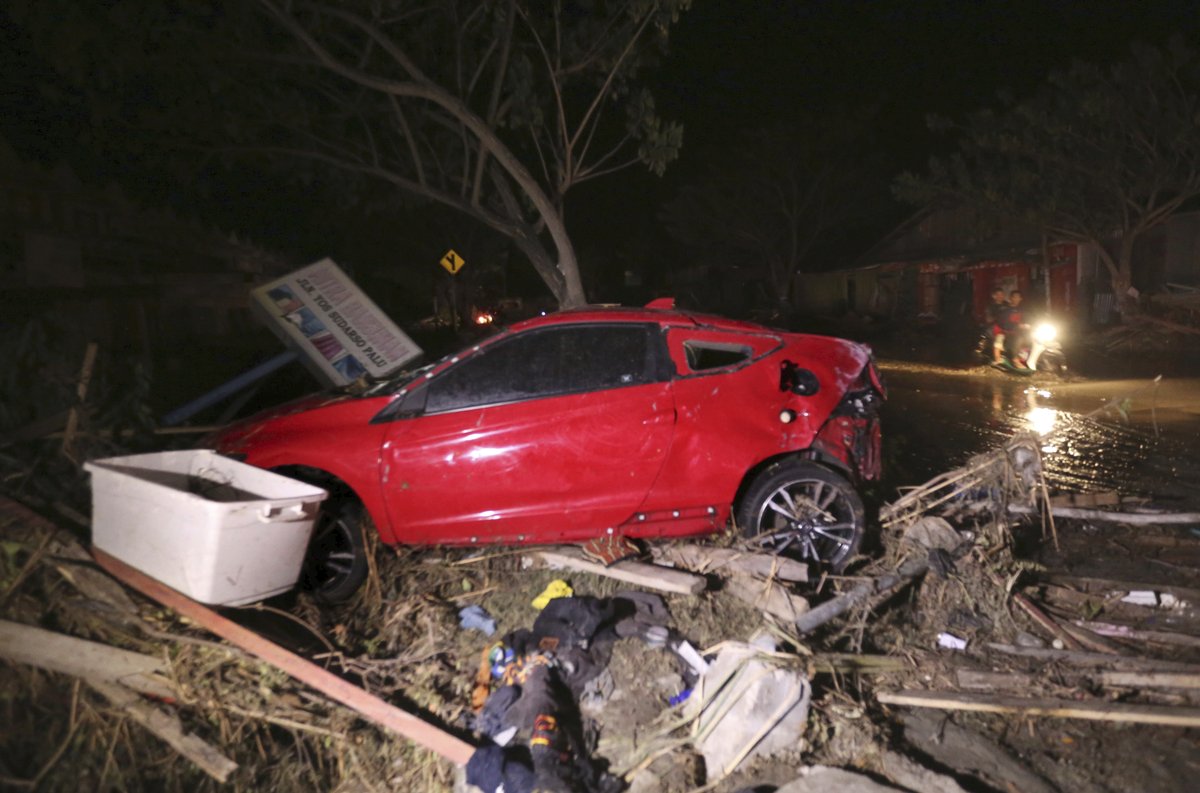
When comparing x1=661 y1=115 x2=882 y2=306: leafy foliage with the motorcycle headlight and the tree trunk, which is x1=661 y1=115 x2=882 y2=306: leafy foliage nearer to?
the tree trunk

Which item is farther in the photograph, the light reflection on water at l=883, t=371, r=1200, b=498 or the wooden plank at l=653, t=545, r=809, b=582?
the light reflection on water at l=883, t=371, r=1200, b=498

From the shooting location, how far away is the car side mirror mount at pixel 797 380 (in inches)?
198

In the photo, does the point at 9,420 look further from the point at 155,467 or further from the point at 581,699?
the point at 581,699

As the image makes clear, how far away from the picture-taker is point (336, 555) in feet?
15.7

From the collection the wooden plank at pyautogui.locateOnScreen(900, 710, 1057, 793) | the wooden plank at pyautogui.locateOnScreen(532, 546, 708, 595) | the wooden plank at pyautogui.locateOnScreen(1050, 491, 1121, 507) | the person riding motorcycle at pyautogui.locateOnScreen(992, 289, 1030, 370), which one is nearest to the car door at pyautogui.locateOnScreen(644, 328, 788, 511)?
the wooden plank at pyautogui.locateOnScreen(532, 546, 708, 595)

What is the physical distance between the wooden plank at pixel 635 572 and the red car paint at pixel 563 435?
6.3 inches

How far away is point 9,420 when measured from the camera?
5.26 m

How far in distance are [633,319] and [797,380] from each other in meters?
1.08

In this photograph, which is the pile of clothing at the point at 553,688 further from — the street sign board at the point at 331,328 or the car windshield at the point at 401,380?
the street sign board at the point at 331,328

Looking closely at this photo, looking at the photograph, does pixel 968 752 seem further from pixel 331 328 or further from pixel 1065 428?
pixel 1065 428

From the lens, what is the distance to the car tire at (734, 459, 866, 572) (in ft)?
16.3

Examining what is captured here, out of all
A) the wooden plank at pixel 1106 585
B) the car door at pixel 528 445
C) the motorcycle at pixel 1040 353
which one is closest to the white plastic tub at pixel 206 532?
the car door at pixel 528 445

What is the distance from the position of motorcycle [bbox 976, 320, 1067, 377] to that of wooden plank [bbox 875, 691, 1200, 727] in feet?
41.1

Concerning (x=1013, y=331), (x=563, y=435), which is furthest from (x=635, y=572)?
(x=1013, y=331)
